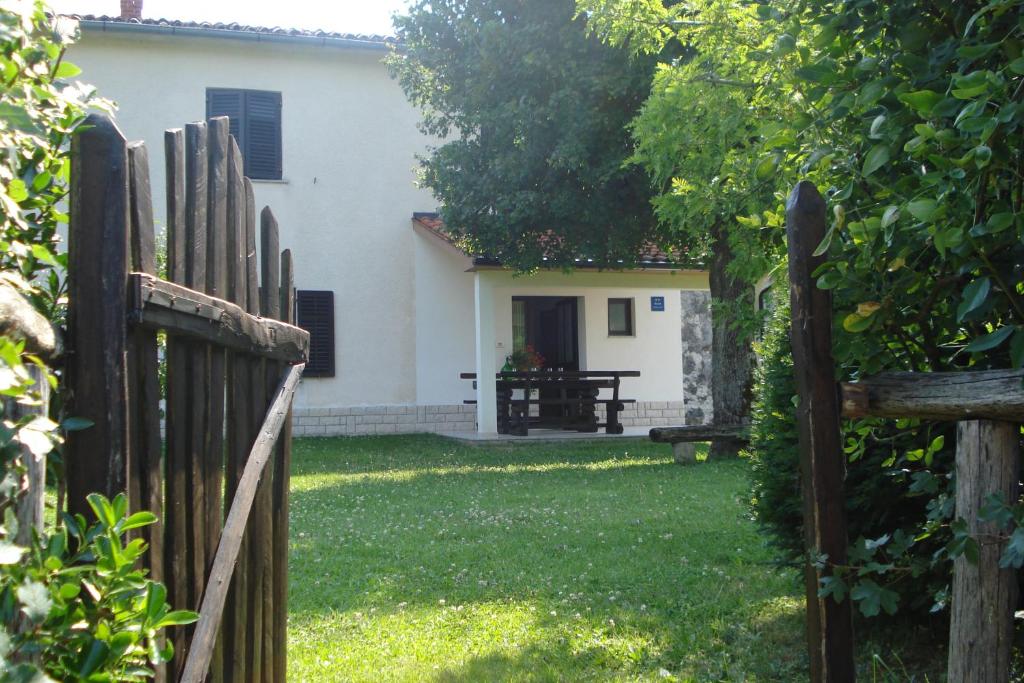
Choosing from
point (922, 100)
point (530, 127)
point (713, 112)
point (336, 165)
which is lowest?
point (922, 100)

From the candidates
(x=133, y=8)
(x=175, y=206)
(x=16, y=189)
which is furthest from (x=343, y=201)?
(x=16, y=189)

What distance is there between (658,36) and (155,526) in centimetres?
533

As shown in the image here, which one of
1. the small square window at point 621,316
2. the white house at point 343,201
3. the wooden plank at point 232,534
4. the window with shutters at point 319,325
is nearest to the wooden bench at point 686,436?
the white house at point 343,201

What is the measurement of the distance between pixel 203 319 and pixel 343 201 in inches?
636

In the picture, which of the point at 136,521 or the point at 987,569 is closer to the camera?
the point at 136,521

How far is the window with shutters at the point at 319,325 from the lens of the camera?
18.1 metres

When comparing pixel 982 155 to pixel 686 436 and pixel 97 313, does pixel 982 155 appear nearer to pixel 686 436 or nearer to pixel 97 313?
pixel 97 313

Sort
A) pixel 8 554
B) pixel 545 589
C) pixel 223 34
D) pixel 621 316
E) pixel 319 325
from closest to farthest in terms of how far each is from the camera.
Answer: pixel 8 554 < pixel 545 589 < pixel 223 34 < pixel 319 325 < pixel 621 316

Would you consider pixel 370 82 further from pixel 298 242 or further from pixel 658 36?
pixel 658 36

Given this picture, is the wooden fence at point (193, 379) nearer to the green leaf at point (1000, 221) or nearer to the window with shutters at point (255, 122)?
the green leaf at point (1000, 221)

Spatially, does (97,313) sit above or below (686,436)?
above

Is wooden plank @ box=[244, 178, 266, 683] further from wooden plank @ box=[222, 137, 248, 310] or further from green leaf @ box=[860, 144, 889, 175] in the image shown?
green leaf @ box=[860, 144, 889, 175]

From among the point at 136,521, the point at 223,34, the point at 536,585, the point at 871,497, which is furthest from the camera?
the point at 223,34

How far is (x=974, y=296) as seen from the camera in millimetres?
2170
